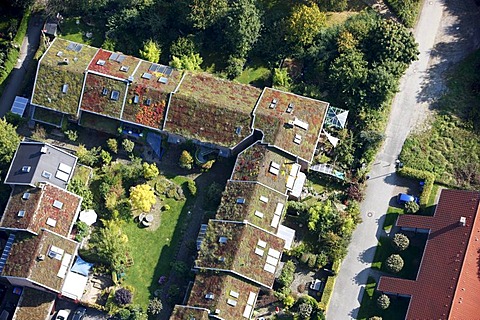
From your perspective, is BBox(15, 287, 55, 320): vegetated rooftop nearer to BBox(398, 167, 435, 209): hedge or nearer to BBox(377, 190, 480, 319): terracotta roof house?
BBox(377, 190, 480, 319): terracotta roof house

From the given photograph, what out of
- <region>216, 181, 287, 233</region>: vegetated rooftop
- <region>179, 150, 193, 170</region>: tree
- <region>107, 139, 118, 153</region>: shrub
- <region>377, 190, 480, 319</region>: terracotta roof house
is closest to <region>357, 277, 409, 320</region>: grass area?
<region>377, 190, 480, 319</region>: terracotta roof house

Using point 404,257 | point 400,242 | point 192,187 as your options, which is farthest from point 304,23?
point 404,257

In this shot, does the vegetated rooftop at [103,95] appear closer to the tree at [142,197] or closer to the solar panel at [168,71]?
the solar panel at [168,71]

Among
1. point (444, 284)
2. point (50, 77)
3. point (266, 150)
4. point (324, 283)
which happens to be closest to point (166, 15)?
point (50, 77)

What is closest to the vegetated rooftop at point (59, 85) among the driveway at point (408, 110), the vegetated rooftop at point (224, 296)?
the vegetated rooftop at point (224, 296)

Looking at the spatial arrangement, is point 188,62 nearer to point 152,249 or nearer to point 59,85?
point 59,85
